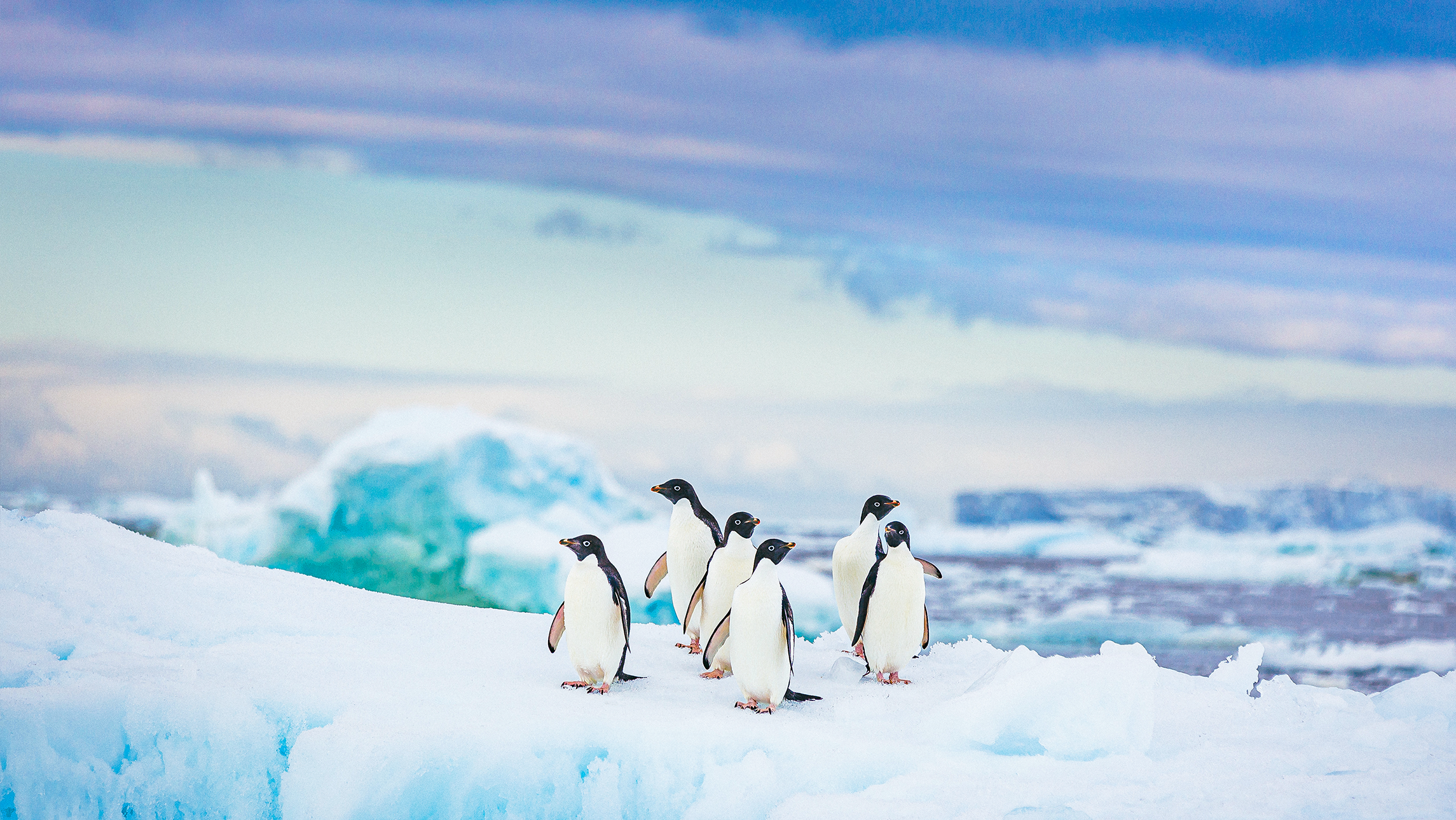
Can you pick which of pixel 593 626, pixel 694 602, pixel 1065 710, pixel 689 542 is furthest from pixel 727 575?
pixel 1065 710

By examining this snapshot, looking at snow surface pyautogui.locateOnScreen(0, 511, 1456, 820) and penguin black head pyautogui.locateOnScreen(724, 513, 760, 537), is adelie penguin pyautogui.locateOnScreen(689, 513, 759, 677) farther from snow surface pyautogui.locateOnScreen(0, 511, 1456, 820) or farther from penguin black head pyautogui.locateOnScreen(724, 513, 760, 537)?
snow surface pyautogui.locateOnScreen(0, 511, 1456, 820)

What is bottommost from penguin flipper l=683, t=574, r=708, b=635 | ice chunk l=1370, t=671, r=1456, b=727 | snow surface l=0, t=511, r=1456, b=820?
snow surface l=0, t=511, r=1456, b=820

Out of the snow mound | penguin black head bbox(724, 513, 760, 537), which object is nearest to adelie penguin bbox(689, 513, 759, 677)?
penguin black head bbox(724, 513, 760, 537)

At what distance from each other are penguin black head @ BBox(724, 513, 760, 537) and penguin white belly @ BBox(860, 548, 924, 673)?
0.70m

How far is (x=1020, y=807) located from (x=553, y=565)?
12777mm

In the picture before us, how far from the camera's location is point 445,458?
59.9ft

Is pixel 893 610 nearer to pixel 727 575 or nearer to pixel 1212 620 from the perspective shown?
pixel 727 575

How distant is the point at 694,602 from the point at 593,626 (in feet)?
3.76

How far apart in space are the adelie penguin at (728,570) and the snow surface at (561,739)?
201 millimetres

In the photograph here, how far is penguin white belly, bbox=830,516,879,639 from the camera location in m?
6.21

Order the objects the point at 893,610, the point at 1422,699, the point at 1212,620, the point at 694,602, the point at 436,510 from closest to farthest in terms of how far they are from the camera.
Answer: the point at 893,610
the point at 1422,699
the point at 694,602
the point at 436,510
the point at 1212,620

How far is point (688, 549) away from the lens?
6328 mm

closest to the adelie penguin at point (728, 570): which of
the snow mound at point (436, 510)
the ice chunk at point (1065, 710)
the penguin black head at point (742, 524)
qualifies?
the penguin black head at point (742, 524)

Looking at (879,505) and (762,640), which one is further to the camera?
(879,505)
